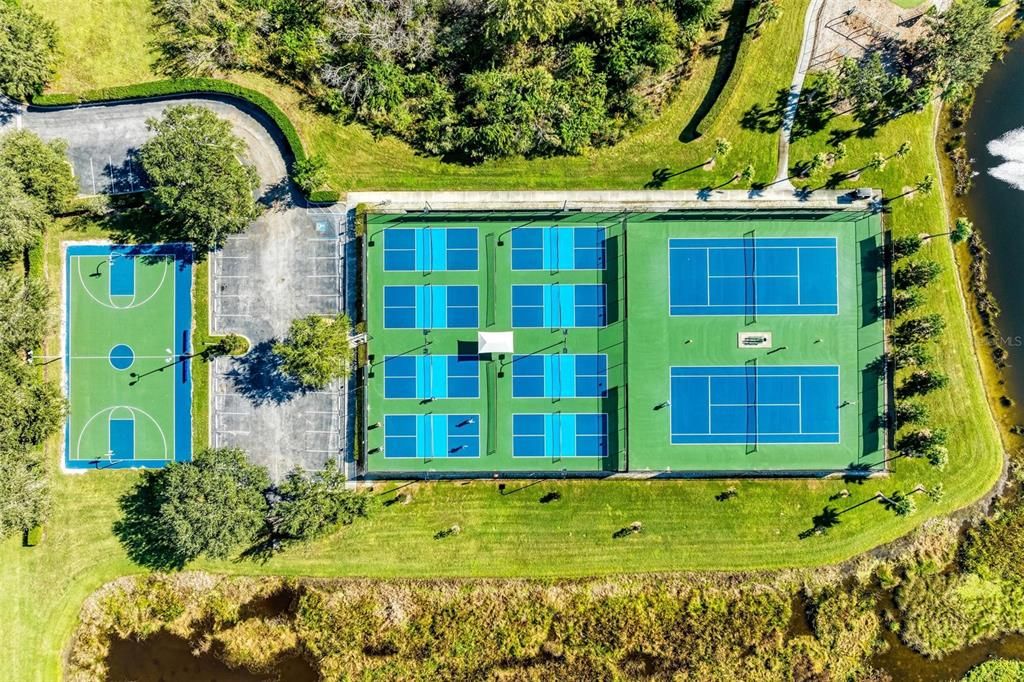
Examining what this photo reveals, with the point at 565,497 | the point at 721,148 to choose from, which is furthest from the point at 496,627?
the point at 721,148

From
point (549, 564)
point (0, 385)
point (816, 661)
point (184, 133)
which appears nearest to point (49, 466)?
point (0, 385)

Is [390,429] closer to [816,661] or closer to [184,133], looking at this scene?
[184,133]

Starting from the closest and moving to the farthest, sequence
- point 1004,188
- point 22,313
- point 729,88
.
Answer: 1. point 22,313
2. point 729,88
3. point 1004,188

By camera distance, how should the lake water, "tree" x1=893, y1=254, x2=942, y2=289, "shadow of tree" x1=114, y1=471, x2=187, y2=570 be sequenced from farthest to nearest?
the lake water
"shadow of tree" x1=114, y1=471, x2=187, y2=570
"tree" x1=893, y1=254, x2=942, y2=289

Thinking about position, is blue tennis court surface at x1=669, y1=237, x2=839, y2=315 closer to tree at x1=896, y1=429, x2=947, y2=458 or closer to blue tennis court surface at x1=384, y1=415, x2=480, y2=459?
tree at x1=896, y1=429, x2=947, y2=458

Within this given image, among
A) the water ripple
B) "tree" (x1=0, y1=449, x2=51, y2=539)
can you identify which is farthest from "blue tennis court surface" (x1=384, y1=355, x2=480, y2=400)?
the water ripple

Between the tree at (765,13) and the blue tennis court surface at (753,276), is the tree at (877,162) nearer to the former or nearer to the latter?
the blue tennis court surface at (753,276)

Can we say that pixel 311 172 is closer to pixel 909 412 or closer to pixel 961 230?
pixel 909 412
